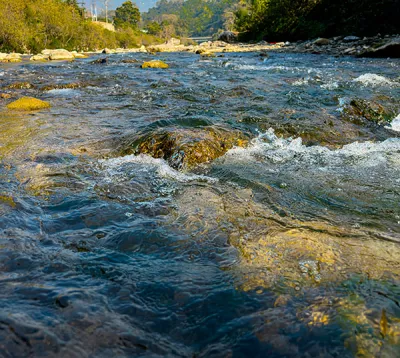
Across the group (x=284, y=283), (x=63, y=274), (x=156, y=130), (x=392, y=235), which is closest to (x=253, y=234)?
(x=284, y=283)

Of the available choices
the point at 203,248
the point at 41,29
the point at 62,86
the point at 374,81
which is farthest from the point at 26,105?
the point at 41,29

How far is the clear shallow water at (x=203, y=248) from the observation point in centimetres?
173

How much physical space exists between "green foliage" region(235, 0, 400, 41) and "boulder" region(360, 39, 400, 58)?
40.7ft

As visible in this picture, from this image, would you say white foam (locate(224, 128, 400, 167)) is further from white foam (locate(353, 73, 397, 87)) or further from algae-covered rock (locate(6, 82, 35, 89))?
algae-covered rock (locate(6, 82, 35, 89))

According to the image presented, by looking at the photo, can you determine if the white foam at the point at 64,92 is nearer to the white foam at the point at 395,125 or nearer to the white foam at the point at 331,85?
the white foam at the point at 331,85

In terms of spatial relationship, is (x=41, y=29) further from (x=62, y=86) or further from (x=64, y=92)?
(x=64, y=92)

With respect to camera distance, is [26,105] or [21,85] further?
[21,85]

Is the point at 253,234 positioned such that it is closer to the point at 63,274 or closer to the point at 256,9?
the point at 63,274

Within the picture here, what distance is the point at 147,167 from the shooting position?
4.20 meters

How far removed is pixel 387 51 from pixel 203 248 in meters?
19.1

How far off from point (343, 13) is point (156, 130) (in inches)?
1501

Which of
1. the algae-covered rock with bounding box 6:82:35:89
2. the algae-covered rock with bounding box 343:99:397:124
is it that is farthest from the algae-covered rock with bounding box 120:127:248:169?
the algae-covered rock with bounding box 6:82:35:89

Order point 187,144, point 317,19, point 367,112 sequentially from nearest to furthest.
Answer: point 187,144
point 367,112
point 317,19

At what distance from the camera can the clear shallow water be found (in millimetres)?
1734
